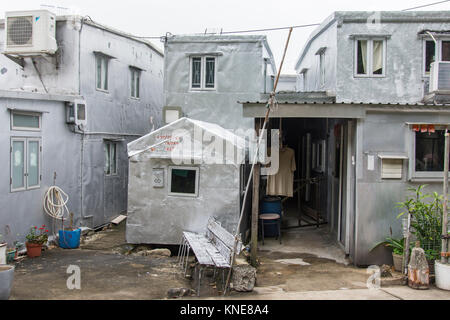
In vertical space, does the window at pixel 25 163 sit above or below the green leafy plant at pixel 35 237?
above

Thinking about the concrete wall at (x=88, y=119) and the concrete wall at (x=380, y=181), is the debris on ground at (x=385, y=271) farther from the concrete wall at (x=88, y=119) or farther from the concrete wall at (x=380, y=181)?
the concrete wall at (x=88, y=119)

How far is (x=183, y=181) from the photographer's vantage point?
35.8ft

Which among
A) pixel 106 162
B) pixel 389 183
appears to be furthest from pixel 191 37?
pixel 389 183

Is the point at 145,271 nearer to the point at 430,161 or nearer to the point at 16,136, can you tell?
the point at 16,136

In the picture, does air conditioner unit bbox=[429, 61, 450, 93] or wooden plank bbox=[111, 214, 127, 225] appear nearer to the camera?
air conditioner unit bbox=[429, 61, 450, 93]

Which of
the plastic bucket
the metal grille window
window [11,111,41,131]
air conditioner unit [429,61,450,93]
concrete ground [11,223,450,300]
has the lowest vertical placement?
concrete ground [11,223,450,300]

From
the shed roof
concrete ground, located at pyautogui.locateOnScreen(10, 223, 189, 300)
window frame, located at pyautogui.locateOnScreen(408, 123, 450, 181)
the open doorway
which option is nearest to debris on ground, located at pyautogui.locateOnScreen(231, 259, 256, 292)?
concrete ground, located at pyautogui.locateOnScreen(10, 223, 189, 300)

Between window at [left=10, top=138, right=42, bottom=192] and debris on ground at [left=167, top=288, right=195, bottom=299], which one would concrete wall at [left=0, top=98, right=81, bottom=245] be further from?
debris on ground at [left=167, top=288, right=195, bottom=299]

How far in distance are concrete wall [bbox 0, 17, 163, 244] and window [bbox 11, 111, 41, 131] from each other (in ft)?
0.58

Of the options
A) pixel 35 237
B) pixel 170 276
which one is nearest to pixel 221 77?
pixel 35 237

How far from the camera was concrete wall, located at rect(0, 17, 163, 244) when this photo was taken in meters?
11.0

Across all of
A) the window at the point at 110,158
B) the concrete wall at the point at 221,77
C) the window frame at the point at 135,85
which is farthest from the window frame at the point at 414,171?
the window frame at the point at 135,85

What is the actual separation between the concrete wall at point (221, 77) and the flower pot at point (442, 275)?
8241 millimetres

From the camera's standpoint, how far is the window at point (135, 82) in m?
16.7
